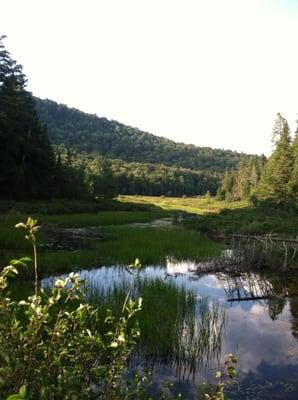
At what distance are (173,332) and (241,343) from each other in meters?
2.01

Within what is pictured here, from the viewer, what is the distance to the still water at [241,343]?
7.37 m

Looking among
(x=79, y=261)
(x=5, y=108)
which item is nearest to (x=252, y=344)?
(x=79, y=261)

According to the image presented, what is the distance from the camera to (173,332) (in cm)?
849

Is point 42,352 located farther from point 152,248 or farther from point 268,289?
point 152,248

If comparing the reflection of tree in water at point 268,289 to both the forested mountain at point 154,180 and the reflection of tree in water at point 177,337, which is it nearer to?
the reflection of tree in water at point 177,337

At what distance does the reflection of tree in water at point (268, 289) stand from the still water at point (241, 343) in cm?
3

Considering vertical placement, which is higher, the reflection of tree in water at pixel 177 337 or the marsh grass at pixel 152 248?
the reflection of tree in water at pixel 177 337

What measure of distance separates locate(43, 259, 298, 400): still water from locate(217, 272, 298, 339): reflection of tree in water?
0.03 m

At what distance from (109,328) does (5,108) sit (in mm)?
33453

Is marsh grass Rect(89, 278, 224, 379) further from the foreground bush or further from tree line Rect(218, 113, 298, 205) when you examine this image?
tree line Rect(218, 113, 298, 205)

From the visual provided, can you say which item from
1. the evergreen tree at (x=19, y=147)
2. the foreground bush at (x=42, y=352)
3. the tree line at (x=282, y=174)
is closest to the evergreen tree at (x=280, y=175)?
the tree line at (x=282, y=174)

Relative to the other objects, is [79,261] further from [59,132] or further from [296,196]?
[59,132]

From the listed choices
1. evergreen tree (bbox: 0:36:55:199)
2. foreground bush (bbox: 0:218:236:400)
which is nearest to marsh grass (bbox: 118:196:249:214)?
evergreen tree (bbox: 0:36:55:199)

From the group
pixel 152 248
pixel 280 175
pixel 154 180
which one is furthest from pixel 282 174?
pixel 154 180
